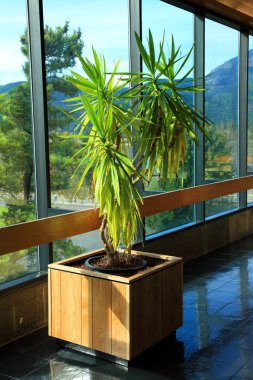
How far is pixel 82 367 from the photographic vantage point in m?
3.07

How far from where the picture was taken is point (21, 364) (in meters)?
3.11

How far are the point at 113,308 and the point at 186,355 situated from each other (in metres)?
0.57

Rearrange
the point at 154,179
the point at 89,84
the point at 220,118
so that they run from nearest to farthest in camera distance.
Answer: the point at 89,84 < the point at 154,179 < the point at 220,118

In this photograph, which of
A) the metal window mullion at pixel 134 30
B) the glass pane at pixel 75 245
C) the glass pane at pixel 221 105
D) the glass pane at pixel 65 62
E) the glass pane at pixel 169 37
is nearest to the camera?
the glass pane at pixel 65 62

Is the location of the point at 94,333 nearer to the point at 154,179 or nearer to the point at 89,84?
the point at 89,84

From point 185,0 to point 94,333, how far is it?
386cm

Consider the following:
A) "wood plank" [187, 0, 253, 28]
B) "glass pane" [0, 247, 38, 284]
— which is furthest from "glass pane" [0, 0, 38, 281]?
"wood plank" [187, 0, 253, 28]

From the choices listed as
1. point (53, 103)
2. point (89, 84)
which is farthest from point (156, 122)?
point (53, 103)

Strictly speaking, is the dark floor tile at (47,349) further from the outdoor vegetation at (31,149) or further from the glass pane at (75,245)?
the glass pane at (75,245)

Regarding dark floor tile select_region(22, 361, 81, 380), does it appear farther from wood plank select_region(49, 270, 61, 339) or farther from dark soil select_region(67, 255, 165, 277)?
dark soil select_region(67, 255, 165, 277)

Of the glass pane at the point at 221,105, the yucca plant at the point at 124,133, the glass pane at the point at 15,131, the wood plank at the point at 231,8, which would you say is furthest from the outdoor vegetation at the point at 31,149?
the glass pane at the point at 221,105

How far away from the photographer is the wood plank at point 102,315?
122 inches

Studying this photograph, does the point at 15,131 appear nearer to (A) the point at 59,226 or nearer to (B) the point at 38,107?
(B) the point at 38,107

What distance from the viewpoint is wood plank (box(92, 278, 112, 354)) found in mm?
3105
